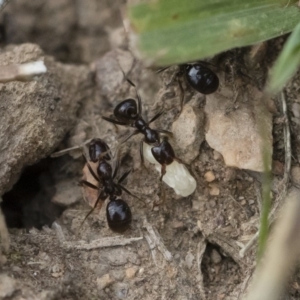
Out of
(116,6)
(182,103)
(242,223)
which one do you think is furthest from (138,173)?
(116,6)

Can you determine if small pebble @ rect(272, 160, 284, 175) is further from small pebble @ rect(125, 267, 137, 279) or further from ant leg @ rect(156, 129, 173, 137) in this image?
small pebble @ rect(125, 267, 137, 279)

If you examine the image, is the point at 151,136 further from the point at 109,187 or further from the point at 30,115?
the point at 30,115

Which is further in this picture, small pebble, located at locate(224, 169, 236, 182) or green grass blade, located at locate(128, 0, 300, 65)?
small pebble, located at locate(224, 169, 236, 182)

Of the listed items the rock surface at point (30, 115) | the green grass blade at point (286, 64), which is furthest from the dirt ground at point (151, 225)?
the green grass blade at point (286, 64)

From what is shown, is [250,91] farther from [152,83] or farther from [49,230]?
[49,230]

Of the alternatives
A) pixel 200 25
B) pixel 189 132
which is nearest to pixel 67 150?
pixel 189 132

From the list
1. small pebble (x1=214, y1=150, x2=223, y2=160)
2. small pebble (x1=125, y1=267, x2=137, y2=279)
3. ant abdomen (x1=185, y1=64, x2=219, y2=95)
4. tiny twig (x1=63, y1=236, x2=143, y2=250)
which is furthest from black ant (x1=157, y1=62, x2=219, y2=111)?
small pebble (x1=125, y1=267, x2=137, y2=279)
